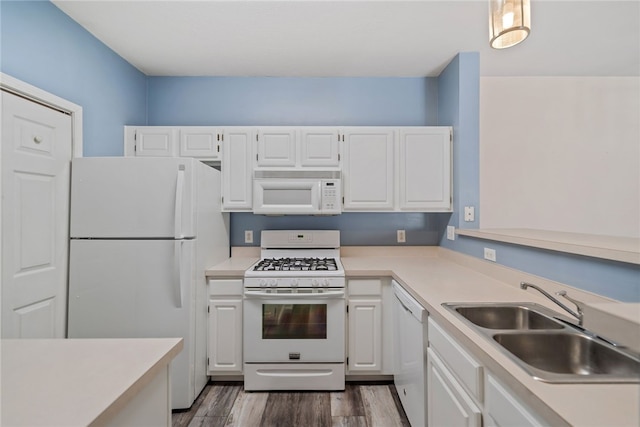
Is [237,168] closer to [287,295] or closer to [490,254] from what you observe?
[287,295]

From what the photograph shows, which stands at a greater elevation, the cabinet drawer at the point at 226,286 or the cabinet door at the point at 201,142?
the cabinet door at the point at 201,142

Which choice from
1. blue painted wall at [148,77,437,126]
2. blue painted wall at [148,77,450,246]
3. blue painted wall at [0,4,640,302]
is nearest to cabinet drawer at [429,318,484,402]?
blue painted wall at [0,4,640,302]

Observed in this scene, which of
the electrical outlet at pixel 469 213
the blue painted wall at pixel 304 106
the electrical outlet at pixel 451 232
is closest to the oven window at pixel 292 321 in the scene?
the blue painted wall at pixel 304 106

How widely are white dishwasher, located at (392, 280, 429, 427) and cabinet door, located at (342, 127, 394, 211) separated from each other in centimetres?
78

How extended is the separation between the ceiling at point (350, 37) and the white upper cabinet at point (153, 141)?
0.59 m

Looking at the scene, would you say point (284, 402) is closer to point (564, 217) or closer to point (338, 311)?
point (338, 311)

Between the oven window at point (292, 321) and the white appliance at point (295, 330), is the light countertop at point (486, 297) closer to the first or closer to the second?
the white appliance at point (295, 330)

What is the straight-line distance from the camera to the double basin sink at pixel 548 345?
36.2 inches

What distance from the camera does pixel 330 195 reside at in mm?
2535

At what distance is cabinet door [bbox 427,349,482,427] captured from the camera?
1.10 meters

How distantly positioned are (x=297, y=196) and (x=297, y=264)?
1.82 ft

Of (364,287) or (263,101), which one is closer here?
(364,287)

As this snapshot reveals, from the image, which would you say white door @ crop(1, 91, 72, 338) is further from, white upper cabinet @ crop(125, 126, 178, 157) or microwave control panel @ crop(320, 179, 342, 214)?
microwave control panel @ crop(320, 179, 342, 214)

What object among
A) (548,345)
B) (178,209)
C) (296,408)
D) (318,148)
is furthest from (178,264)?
(548,345)
